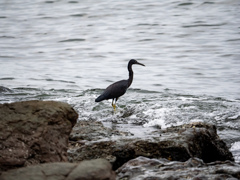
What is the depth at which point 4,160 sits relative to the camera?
4.07 metres

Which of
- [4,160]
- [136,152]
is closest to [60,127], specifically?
[4,160]

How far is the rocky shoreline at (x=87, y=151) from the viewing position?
3559 mm

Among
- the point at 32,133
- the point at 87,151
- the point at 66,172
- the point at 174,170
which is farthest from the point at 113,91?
the point at 66,172

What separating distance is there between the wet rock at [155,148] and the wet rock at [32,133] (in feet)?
3.26

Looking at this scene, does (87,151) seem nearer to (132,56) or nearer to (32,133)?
(32,133)

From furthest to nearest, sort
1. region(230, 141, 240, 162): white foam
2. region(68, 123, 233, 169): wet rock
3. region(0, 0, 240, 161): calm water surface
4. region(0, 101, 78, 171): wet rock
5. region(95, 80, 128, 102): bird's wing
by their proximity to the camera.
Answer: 1. region(95, 80, 128, 102): bird's wing
2. region(0, 0, 240, 161): calm water surface
3. region(230, 141, 240, 162): white foam
4. region(68, 123, 233, 169): wet rock
5. region(0, 101, 78, 171): wet rock

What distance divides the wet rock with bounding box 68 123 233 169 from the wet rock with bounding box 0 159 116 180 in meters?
1.81

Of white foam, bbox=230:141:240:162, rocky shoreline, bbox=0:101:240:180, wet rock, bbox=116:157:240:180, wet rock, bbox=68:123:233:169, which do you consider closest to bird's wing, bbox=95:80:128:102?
white foam, bbox=230:141:240:162

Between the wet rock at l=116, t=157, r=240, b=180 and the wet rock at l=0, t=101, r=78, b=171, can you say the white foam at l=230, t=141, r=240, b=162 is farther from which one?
the wet rock at l=0, t=101, r=78, b=171

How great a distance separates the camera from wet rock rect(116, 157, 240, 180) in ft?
14.9

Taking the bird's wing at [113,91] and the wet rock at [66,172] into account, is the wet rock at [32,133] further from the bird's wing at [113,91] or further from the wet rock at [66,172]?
the bird's wing at [113,91]

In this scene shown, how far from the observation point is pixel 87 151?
5629 millimetres

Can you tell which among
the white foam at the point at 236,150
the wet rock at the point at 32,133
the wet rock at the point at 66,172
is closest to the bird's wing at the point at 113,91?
the white foam at the point at 236,150

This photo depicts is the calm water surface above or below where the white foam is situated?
below
